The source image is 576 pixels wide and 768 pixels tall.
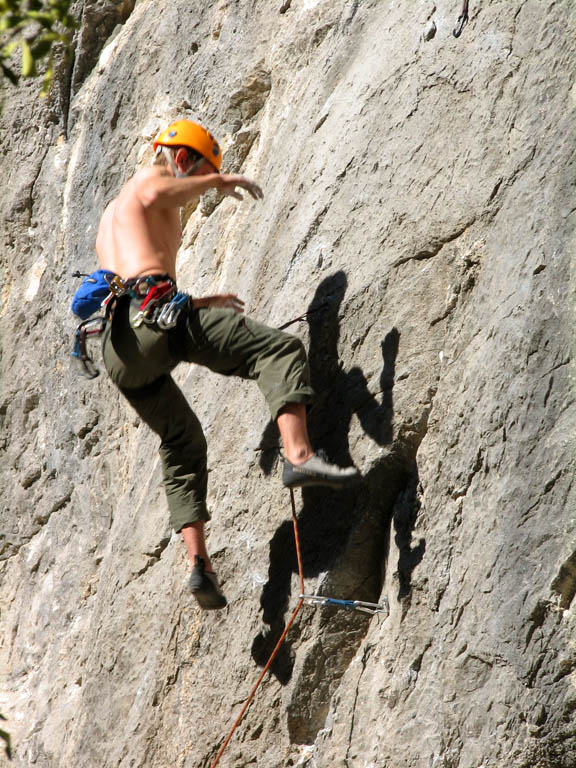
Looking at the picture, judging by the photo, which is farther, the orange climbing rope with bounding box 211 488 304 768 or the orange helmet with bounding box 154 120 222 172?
the orange helmet with bounding box 154 120 222 172

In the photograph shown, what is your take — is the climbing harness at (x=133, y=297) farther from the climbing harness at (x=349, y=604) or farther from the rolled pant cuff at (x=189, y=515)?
the climbing harness at (x=349, y=604)

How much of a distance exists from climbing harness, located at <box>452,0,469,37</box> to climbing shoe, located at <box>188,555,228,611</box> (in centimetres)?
312

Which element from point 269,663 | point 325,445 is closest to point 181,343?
point 325,445

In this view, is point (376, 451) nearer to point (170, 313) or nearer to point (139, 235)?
point (170, 313)

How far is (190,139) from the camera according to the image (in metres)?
5.52

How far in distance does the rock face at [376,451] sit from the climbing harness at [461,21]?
48 mm

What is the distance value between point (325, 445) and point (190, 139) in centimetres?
181

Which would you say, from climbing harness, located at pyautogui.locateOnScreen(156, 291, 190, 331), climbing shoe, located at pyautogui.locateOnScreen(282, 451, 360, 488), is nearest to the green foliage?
climbing harness, located at pyautogui.locateOnScreen(156, 291, 190, 331)

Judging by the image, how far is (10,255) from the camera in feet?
33.0

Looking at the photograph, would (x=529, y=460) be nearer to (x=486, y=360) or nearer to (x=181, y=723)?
(x=486, y=360)

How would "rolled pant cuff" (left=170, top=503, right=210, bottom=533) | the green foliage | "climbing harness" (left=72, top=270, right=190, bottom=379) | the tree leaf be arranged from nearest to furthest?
the tree leaf
the green foliage
"climbing harness" (left=72, top=270, right=190, bottom=379)
"rolled pant cuff" (left=170, top=503, right=210, bottom=533)

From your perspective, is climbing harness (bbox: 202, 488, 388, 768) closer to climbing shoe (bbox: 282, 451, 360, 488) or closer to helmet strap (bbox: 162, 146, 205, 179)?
climbing shoe (bbox: 282, 451, 360, 488)

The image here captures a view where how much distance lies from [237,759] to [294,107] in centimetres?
417

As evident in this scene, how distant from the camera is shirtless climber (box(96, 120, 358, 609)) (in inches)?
195
